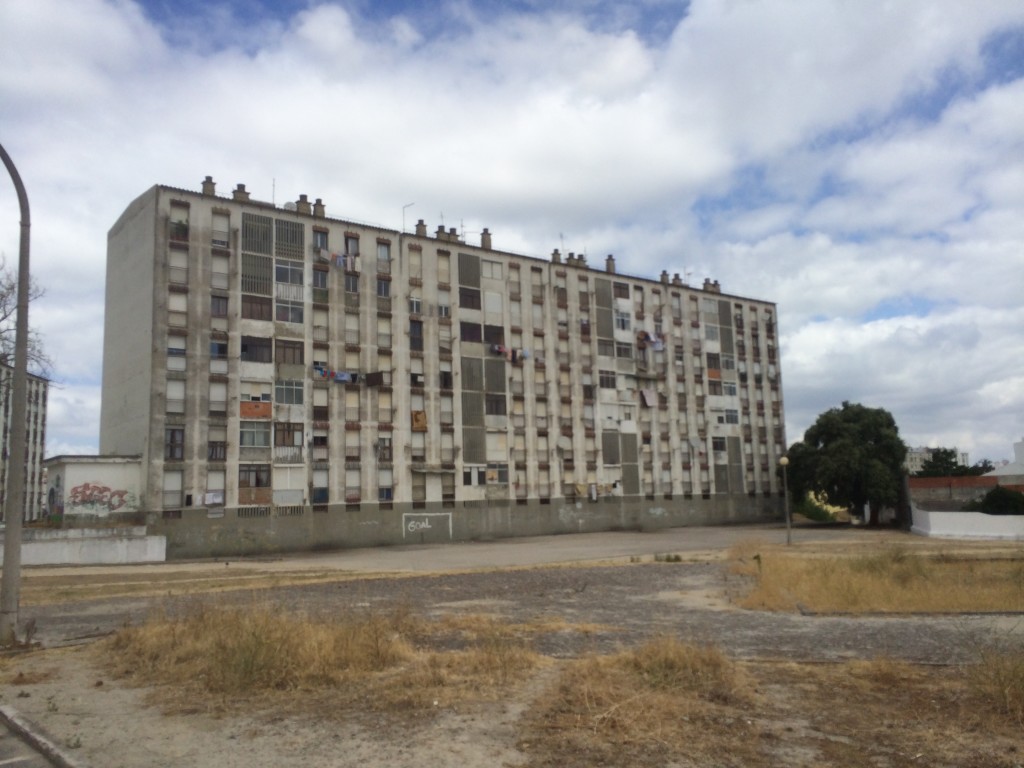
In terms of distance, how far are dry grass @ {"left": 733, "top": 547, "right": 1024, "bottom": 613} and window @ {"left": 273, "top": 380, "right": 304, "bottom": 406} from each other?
35951 millimetres

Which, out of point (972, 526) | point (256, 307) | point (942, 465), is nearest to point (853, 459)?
point (972, 526)

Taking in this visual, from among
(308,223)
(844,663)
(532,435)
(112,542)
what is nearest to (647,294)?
(532,435)

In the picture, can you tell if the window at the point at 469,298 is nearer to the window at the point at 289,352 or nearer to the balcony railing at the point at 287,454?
the window at the point at 289,352

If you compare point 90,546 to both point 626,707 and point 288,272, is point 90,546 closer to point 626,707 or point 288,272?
point 288,272

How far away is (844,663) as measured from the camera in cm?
1051

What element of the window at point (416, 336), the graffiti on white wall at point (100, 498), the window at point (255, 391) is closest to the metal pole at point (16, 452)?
the graffiti on white wall at point (100, 498)

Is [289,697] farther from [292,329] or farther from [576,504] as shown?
[576,504]

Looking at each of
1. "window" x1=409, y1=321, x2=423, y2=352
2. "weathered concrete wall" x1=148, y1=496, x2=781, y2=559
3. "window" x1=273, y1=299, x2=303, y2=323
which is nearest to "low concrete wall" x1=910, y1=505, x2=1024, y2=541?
"weathered concrete wall" x1=148, y1=496, x2=781, y2=559

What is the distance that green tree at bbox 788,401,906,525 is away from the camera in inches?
2530

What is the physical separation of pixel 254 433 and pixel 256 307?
8378 millimetres

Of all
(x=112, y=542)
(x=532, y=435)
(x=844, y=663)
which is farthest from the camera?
(x=532, y=435)

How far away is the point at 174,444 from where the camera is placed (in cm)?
4991

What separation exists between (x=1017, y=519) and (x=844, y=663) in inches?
1581

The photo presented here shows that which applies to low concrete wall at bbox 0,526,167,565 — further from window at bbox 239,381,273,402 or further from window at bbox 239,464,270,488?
window at bbox 239,381,273,402
